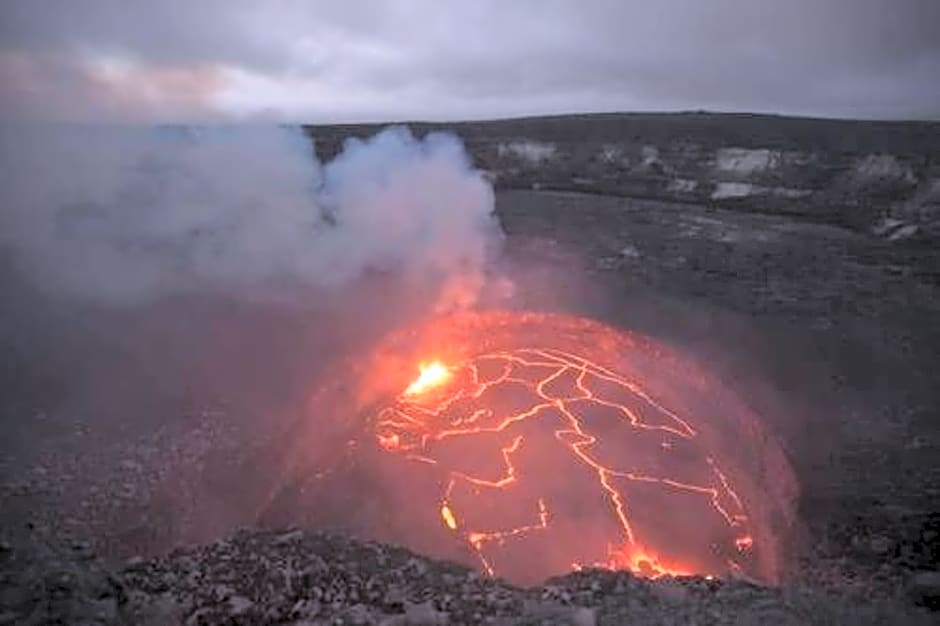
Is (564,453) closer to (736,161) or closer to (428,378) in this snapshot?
(428,378)

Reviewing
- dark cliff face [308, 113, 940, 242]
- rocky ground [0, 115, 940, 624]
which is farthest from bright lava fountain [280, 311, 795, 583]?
dark cliff face [308, 113, 940, 242]

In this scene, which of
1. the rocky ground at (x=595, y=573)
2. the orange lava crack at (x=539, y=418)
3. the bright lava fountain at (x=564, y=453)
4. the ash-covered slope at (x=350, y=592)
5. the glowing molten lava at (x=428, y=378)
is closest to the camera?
the ash-covered slope at (x=350, y=592)

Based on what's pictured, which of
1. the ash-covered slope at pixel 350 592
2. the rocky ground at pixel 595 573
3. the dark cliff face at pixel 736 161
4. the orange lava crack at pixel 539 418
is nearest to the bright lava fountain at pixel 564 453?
the orange lava crack at pixel 539 418

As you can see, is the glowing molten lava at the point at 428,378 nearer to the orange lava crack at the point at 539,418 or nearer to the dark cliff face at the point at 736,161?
the orange lava crack at the point at 539,418

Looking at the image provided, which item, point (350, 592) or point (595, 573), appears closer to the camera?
point (350, 592)

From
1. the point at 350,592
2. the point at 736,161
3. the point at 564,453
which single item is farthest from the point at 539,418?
the point at 736,161

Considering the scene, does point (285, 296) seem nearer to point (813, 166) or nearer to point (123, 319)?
point (123, 319)
